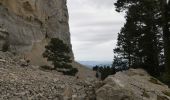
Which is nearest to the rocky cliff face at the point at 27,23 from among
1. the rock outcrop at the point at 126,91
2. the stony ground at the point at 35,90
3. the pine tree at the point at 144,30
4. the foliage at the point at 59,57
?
the foliage at the point at 59,57

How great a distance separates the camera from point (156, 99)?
1680 centimetres

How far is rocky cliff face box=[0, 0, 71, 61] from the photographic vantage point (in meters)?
52.9

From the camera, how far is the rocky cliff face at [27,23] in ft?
174

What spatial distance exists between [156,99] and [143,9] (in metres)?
18.8

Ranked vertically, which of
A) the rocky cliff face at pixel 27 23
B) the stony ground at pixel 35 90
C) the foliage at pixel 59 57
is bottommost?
the stony ground at pixel 35 90

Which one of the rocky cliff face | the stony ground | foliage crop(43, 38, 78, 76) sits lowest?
the stony ground

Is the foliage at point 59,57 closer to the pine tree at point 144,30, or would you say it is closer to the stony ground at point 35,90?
the pine tree at point 144,30

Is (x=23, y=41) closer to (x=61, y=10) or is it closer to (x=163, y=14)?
(x=61, y=10)

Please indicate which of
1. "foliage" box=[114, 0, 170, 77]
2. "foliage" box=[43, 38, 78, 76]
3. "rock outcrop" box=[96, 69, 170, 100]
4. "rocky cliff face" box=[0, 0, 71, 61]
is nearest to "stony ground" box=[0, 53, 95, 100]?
"rock outcrop" box=[96, 69, 170, 100]

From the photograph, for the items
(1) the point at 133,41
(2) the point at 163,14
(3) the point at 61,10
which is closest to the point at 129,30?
(1) the point at 133,41

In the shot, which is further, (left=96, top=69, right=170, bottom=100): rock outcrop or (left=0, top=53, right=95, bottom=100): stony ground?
(left=0, top=53, right=95, bottom=100): stony ground

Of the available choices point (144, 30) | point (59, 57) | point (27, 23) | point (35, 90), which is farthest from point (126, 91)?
point (27, 23)

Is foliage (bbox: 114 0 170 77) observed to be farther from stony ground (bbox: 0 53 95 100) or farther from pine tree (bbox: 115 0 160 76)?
stony ground (bbox: 0 53 95 100)

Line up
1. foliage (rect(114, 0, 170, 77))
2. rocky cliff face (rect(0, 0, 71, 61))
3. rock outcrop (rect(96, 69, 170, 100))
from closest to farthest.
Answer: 1. rock outcrop (rect(96, 69, 170, 100))
2. foliage (rect(114, 0, 170, 77))
3. rocky cliff face (rect(0, 0, 71, 61))
